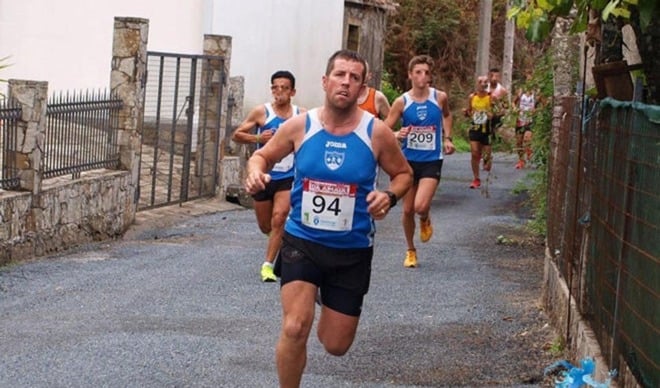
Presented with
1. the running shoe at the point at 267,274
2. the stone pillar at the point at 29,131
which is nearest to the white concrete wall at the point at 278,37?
the stone pillar at the point at 29,131

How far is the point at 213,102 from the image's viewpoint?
2020 cm

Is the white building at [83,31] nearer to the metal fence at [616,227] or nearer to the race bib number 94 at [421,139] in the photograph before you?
the race bib number 94 at [421,139]

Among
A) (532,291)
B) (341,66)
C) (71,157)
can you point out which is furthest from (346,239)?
(71,157)

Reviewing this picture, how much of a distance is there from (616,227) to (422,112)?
6450 mm

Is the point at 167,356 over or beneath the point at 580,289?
beneath

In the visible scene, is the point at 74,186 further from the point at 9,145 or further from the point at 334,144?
the point at 334,144

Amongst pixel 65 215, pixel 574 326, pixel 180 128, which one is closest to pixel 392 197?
pixel 574 326

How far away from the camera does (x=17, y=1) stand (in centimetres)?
2430

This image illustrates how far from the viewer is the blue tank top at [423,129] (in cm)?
1347

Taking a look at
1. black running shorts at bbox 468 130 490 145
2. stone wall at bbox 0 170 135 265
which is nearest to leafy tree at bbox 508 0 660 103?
stone wall at bbox 0 170 135 265

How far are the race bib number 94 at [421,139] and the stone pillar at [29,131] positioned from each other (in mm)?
3363

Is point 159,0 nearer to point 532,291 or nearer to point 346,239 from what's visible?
point 532,291

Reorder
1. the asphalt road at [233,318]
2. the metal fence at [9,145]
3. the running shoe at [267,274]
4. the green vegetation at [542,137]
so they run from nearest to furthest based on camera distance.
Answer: the asphalt road at [233,318]
the running shoe at [267,274]
the metal fence at [9,145]
the green vegetation at [542,137]

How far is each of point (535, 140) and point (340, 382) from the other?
8906mm
